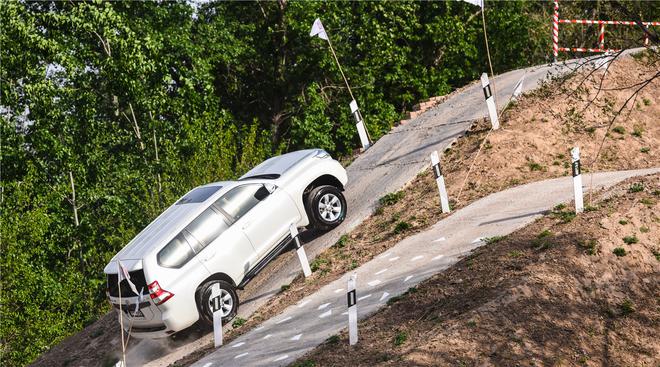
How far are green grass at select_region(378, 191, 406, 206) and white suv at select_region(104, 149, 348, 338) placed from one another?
1461 mm

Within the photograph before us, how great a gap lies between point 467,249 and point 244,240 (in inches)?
156

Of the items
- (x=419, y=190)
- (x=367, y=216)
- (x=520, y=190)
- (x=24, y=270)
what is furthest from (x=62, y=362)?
(x=24, y=270)

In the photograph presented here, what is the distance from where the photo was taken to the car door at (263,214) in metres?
15.6

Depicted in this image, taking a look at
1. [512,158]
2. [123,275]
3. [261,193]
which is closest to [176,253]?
[123,275]

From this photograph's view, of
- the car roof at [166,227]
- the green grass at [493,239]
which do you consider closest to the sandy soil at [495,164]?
the car roof at [166,227]

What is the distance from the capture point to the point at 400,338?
36.2 ft

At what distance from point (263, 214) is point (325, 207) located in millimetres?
1664

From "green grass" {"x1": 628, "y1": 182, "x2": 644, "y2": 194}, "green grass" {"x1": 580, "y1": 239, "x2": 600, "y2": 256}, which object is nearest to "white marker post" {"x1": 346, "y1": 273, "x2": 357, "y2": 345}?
"green grass" {"x1": 580, "y1": 239, "x2": 600, "y2": 256}

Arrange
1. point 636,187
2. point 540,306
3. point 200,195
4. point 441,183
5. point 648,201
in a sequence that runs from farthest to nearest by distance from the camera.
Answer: point 441,183
point 200,195
point 636,187
point 648,201
point 540,306

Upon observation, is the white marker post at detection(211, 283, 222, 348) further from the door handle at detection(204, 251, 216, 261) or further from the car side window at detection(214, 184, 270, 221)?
the car side window at detection(214, 184, 270, 221)

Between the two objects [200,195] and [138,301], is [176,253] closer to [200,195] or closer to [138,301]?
[138,301]

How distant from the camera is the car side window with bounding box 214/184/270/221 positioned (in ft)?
50.9

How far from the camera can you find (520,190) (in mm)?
16531

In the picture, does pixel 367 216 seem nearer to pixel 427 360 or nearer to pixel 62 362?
pixel 62 362
